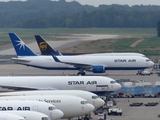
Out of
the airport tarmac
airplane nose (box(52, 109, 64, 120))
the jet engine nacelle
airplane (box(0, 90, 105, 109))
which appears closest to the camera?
airplane nose (box(52, 109, 64, 120))

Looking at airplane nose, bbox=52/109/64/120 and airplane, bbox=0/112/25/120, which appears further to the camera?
airplane nose, bbox=52/109/64/120

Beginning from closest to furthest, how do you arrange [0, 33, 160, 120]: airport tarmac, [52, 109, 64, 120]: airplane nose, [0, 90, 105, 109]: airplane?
Result: [52, 109, 64, 120]: airplane nose, [0, 90, 105, 109]: airplane, [0, 33, 160, 120]: airport tarmac

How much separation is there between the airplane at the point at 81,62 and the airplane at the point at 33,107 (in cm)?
5198

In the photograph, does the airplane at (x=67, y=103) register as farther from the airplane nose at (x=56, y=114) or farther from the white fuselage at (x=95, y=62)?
the white fuselage at (x=95, y=62)

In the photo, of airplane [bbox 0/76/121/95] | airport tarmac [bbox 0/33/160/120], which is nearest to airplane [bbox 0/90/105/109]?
airport tarmac [bbox 0/33/160/120]

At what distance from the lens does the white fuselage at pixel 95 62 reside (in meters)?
106

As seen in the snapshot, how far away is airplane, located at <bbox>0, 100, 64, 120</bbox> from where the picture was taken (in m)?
52.7

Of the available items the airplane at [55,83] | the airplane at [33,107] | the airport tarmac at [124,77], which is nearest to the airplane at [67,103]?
the airplane at [33,107]

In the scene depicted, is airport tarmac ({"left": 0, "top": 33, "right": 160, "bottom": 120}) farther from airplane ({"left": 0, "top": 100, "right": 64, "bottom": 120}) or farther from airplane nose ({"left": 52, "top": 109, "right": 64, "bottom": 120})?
airplane ({"left": 0, "top": 100, "right": 64, "bottom": 120})

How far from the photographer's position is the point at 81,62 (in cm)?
10756

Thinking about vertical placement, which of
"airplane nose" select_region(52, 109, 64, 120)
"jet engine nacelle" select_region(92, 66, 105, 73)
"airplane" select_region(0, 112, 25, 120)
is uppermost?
"jet engine nacelle" select_region(92, 66, 105, 73)

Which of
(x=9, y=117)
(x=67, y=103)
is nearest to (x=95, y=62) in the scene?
(x=67, y=103)

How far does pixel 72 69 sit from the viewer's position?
10806 centimetres

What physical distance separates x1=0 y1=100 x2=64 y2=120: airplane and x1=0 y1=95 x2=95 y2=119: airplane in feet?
11.8
